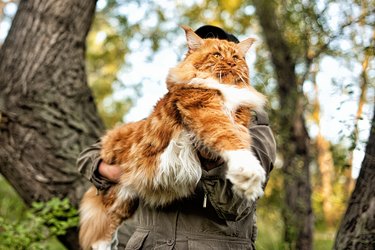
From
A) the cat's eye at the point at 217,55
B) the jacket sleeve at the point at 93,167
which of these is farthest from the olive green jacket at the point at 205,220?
the jacket sleeve at the point at 93,167

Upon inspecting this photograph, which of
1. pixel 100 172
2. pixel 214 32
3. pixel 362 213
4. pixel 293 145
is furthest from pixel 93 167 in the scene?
pixel 293 145

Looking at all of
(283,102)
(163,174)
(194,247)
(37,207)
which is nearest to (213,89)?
(163,174)

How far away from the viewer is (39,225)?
462 centimetres

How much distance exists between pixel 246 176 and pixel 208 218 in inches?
23.9

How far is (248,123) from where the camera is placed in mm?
2916

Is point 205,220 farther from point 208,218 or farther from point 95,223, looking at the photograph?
point 95,223

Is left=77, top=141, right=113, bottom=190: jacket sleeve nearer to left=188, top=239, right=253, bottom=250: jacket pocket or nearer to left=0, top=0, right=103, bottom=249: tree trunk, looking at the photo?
left=188, top=239, right=253, bottom=250: jacket pocket

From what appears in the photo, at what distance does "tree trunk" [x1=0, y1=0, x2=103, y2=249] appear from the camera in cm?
480

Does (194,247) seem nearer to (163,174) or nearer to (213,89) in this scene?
(163,174)

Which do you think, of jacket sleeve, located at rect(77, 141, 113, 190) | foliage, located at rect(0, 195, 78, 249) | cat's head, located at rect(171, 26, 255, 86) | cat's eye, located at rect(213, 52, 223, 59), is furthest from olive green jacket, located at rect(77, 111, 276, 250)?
foliage, located at rect(0, 195, 78, 249)

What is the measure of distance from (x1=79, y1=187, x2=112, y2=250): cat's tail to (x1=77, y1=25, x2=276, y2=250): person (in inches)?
22.7

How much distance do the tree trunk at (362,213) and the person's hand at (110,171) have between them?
5.63 ft

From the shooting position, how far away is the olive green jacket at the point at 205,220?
2.64m

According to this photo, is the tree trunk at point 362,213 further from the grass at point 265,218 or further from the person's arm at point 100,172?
the grass at point 265,218
